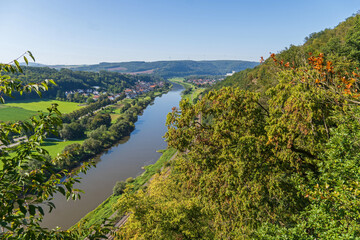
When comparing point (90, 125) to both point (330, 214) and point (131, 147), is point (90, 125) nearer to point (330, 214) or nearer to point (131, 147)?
point (131, 147)

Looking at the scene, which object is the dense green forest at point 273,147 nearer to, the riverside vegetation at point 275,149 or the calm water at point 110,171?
the riverside vegetation at point 275,149

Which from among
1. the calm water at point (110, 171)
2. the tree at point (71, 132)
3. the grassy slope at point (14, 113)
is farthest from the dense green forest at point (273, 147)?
the grassy slope at point (14, 113)

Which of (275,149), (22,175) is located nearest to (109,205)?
(275,149)

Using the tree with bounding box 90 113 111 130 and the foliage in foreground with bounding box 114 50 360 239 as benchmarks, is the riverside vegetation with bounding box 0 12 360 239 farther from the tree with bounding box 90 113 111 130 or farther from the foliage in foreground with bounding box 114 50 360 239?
the tree with bounding box 90 113 111 130

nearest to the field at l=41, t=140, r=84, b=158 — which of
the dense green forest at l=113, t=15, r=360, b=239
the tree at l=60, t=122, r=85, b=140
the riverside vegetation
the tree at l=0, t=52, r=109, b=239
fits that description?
the tree at l=60, t=122, r=85, b=140

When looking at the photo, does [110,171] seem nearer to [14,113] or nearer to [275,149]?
[275,149]

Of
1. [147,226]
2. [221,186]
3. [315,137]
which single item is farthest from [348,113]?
[147,226]

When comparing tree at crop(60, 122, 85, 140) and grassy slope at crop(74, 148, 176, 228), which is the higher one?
tree at crop(60, 122, 85, 140)

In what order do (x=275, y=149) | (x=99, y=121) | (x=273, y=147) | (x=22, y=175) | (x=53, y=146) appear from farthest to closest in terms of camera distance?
(x=99, y=121) → (x=53, y=146) → (x=273, y=147) → (x=275, y=149) → (x=22, y=175)
